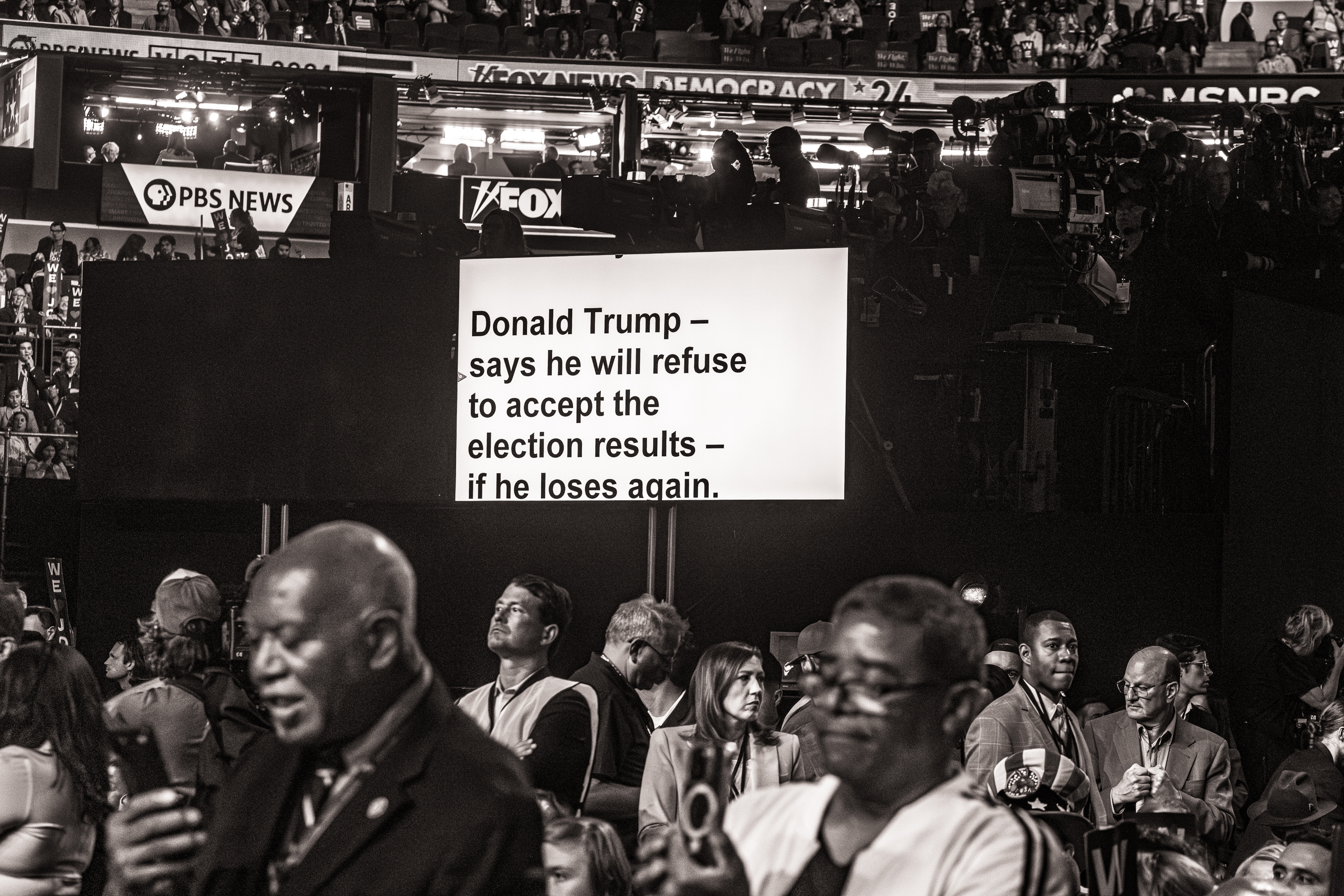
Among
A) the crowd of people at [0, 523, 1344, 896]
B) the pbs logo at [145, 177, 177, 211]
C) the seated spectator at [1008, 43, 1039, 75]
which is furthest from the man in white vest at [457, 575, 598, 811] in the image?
the seated spectator at [1008, 43, 1039, 75]

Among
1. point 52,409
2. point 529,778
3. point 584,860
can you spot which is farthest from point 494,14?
point 584,860

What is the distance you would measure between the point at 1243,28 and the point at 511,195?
13.8 m

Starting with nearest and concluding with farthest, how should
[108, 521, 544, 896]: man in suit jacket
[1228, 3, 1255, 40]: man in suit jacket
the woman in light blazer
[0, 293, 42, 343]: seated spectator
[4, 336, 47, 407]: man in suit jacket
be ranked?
[108, 521, 544, 896]: man in suit jacket → the woman in light blazer → [4, 336, 47, 407]: man in suit jacket → [0, 293, 42, 343]: seated spectator → [1228, 3, 1255, 40]: man in suit jacket

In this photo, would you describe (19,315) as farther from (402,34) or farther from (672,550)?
(672,550)

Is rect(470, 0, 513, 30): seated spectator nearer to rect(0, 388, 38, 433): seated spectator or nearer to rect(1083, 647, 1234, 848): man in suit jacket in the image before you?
rect(0, 388, 38, 433): seated spectator

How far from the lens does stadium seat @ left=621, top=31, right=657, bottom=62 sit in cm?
2266

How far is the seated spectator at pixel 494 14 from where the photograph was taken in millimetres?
23906

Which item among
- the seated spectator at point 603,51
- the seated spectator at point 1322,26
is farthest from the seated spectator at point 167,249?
the seated spectator at point 1322,26

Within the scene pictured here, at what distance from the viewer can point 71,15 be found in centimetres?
2162

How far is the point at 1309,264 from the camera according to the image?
10.2 m

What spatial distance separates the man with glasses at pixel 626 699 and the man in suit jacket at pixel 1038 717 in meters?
1.03

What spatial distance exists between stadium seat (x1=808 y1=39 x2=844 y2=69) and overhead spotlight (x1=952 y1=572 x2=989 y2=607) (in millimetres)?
15268

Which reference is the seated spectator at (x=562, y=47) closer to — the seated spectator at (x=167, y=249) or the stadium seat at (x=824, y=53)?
the stadium seat at (x=824, y=53)

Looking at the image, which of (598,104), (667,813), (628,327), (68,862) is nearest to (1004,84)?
(598,104)
